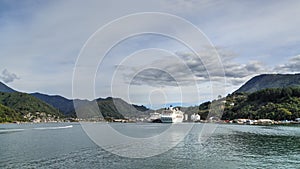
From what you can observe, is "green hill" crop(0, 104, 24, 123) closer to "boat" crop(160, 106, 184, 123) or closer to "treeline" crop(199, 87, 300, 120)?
"boat" crop(160, 106, 184, 123)

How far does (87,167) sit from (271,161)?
19689 millimetres

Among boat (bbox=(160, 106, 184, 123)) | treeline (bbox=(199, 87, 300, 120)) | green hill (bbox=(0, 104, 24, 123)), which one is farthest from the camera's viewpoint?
boat (bbox=(160, 106, 184, 123))

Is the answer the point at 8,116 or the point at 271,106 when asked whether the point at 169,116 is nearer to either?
the point at 271,106

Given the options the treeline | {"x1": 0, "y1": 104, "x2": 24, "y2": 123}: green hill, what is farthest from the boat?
{"x1": 0, "y1": 104, "x2": 24, "y2": 123}: green hill

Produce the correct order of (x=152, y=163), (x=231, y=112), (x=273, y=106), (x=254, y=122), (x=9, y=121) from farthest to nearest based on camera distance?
(x=231, y=112)
(x=9, y=121)
(x=273, y=106)
(x=254, y=122)
(x=152, y=163)

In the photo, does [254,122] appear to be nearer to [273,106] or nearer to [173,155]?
[273,106]

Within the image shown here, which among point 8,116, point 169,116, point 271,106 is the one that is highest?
point 271,106

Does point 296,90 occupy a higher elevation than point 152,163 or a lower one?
higher

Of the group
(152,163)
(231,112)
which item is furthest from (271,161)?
(231,112)

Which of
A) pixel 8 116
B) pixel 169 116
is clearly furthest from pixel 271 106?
pixel 8 116

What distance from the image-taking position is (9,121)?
17488 centimetres

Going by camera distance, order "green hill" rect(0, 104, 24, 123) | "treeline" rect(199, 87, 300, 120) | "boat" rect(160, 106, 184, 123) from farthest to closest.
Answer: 1. "boat" rect(160, 106, 184, 123)
2. "green hill" rect(0, 104, 24, 123)
3. "treeline" rect(199, 87, 300, 120)

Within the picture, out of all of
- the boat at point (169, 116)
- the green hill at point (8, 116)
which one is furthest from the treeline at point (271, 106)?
the green hill at point (8, 116)

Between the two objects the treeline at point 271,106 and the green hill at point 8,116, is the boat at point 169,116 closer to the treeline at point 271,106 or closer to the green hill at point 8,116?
the treeline at point 271,106
